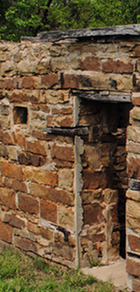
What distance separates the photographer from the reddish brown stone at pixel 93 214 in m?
4.42

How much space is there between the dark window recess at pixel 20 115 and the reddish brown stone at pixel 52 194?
79cm

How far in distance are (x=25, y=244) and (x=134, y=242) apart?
1754 mm

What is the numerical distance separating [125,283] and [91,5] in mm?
17946

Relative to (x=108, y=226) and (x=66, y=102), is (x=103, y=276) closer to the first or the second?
(x=108, y=226)

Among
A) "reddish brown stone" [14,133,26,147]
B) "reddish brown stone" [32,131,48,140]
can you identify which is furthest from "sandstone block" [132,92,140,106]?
"reddish brown stone" [14,133,26,147]

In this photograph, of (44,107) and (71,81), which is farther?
(44,107)

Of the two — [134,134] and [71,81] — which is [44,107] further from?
[134,134]

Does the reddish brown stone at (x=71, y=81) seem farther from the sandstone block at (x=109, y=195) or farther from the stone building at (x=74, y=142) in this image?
the sandstone block at (x=109, y=195)

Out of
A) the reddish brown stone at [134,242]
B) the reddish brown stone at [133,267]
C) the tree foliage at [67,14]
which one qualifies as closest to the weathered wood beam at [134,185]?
the reddish brown stone at [134,242]

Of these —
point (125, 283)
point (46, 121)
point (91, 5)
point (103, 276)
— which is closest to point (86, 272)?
point (103, 276)

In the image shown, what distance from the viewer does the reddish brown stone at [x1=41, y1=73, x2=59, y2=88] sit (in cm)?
436

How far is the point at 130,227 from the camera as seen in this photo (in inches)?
149

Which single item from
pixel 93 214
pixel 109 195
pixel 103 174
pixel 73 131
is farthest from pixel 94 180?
pixel 73 131

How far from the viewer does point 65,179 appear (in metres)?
4.43
